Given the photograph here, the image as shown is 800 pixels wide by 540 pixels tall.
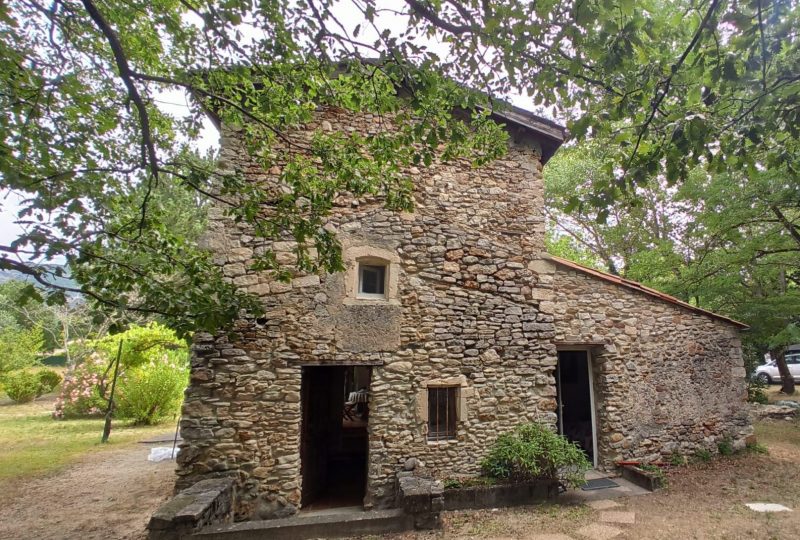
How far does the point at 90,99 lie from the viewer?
390 centimetres

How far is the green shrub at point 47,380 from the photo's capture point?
1676 centimetres

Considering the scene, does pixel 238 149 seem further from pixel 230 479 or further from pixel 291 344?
pixel 230 479

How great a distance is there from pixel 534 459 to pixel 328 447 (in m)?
3.69

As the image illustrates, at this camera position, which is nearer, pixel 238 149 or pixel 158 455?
pixel 238 149

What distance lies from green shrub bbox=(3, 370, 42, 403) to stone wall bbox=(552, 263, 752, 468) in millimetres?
19955

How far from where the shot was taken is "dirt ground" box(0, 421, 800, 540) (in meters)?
4.65

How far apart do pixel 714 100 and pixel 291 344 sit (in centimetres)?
501

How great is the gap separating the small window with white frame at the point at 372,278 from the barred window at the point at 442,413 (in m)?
1.61

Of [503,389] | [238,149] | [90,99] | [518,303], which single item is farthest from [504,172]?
[90,99]

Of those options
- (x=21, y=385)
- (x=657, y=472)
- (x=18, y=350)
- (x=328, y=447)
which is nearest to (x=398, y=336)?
(x=328, y=447)

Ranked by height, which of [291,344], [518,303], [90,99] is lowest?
[291,344]

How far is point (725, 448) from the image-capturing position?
7062mm

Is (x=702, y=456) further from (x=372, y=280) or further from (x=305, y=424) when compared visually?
(x=305, y=424)

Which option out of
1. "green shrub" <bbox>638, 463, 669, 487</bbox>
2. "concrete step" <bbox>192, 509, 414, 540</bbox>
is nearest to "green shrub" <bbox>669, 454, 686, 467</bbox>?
"green shrub" <bbox>638, 463, 669, 487</bbox>
